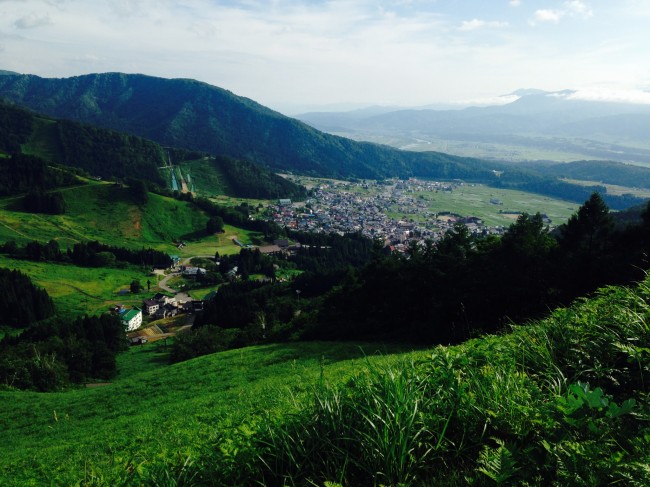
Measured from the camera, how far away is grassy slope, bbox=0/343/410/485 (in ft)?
29.0

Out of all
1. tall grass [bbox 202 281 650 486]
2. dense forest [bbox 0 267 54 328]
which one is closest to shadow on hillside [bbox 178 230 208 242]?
dense forest [bbox 0 267 54 328]

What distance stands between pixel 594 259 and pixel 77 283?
100419 mm

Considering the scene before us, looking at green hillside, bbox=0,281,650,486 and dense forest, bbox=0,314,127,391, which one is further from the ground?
green hillside, bbox=0,281,650,486

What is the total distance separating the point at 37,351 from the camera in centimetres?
4091

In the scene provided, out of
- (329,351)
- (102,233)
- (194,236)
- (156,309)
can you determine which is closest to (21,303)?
(156,309)

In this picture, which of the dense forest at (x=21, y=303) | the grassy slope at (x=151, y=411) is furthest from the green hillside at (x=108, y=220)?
the grassy slope at (x=151, y=411)

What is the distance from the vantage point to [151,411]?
16.2 meters

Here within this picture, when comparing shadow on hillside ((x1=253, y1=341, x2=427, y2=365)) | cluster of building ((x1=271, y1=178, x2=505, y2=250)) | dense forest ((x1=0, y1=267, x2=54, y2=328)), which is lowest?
dense forest ((x1=0, y1=267, x2=54, y2=328))

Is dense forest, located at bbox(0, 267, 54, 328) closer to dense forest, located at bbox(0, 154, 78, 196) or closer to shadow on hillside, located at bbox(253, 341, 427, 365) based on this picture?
shadow on hillside, located at bbox(253, 341, 427, 365)

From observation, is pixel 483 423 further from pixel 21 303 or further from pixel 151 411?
pixel 21 303

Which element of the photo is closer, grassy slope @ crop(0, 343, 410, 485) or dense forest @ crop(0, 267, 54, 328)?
grassy slope @ crop(0, 343, 410, 485)

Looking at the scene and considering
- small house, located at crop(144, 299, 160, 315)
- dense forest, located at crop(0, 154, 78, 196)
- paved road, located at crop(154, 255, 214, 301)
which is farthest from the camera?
dense forest, located at crop(0, 154, 78, 196)

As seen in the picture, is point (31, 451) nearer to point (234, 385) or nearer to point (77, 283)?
point (234, 385)

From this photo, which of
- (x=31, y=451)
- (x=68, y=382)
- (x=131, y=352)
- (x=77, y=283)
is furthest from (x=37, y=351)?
(x=77, y=283)
